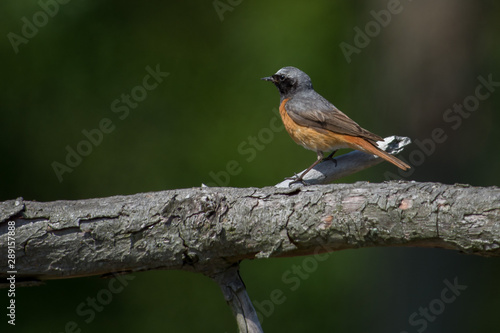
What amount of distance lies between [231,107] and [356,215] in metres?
4.89

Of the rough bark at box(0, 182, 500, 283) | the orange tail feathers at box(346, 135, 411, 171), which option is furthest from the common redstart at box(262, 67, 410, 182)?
the rough bark at box(0, 182, 500, 283)

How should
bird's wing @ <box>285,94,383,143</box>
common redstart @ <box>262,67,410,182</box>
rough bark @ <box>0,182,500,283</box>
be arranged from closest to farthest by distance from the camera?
1. rough bark @ <box>0,182,500,283</box>
2. common redstart @ <box>262,67,410,182</box>
3. bird's wing @ <box>285,94,383,143</box>

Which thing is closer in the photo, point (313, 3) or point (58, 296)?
point (58, 296)

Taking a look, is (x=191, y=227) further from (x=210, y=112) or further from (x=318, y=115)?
(x=210, y=112)

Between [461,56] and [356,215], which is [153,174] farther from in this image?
[356,215]

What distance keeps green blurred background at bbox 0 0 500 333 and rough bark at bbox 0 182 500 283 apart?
294 cm

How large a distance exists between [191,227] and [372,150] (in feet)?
6.55

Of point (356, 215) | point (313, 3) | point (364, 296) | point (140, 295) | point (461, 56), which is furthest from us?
point (313, 3)

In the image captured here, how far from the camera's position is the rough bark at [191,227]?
280cm

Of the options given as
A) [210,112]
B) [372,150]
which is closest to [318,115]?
[372,150]

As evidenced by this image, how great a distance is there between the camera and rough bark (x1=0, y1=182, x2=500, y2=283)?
2.80 m

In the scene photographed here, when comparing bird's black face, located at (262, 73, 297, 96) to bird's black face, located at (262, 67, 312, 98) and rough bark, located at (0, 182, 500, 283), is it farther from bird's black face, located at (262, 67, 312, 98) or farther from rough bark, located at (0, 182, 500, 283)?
rough bark, located at (0, 182, 500, 283)

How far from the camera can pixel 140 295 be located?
7.09 m

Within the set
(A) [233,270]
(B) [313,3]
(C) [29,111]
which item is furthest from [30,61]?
(A) [233,270]
